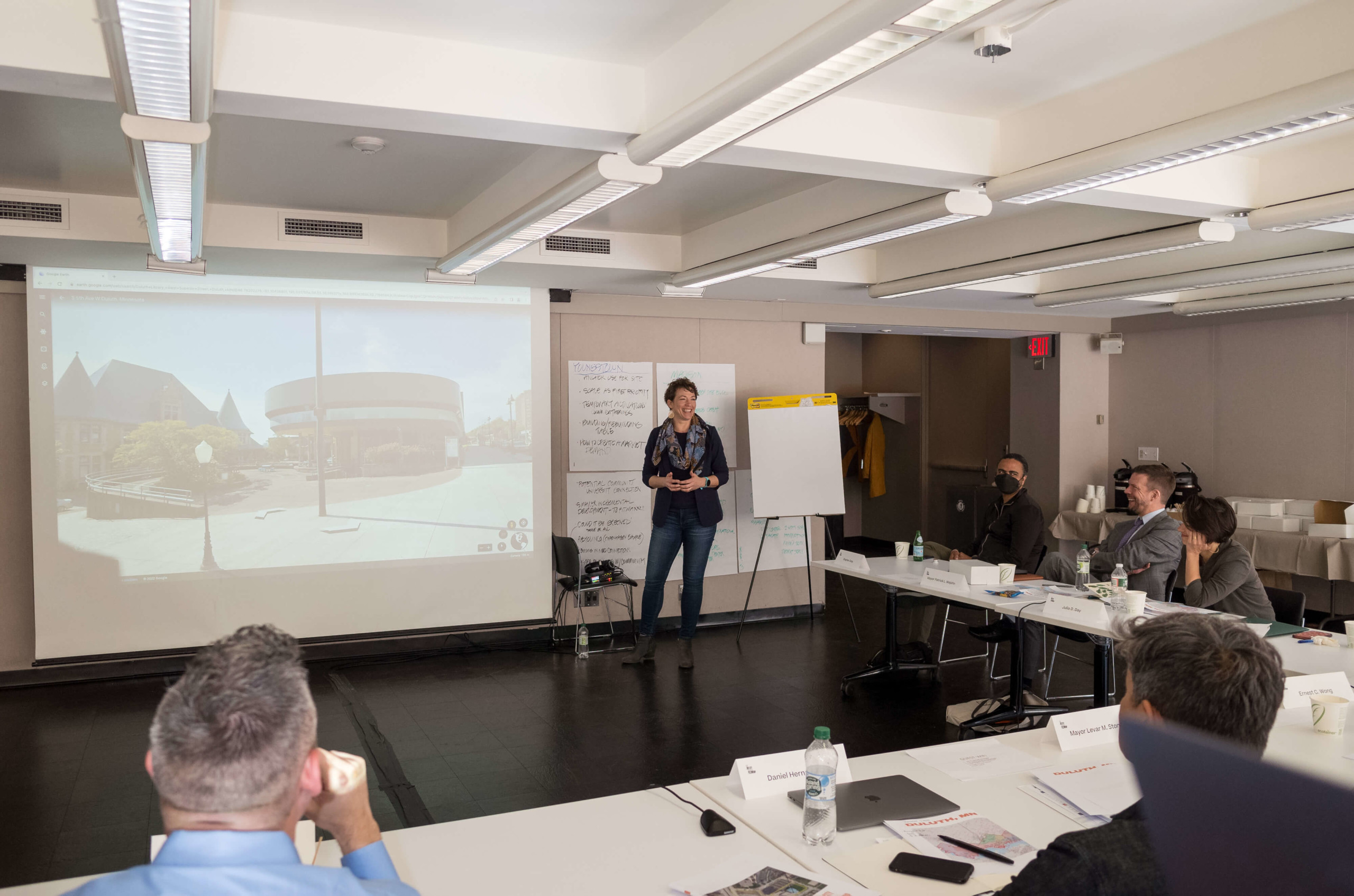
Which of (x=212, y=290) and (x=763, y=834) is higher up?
(x=212, y=290)

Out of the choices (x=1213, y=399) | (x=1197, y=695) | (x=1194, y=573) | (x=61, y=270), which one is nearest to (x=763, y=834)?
(x=1197, y=695)

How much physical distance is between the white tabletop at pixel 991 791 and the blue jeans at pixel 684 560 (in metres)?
3.77

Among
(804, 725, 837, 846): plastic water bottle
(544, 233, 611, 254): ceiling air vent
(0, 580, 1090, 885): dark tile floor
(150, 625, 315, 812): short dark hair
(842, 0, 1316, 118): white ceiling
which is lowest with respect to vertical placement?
(0, 580, 1090, 885): dark tile floor

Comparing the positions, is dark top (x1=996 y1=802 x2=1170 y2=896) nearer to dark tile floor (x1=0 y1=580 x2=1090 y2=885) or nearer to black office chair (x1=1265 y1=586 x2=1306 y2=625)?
dark tile floor (x1=0 y1=580 x2=1090 y2=885)

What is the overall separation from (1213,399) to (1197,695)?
780 centimetres

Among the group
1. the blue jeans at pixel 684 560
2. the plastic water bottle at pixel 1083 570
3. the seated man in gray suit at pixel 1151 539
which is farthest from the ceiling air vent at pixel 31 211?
the seated man in gray suit at pixel 1151 539

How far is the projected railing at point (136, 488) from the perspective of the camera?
5.62m

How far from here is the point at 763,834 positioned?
1907 millimetres

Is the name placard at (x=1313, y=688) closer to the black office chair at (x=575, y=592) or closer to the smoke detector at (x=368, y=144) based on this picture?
the smoke detector at (x=368, y=144)

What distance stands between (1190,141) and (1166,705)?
7.09 ft

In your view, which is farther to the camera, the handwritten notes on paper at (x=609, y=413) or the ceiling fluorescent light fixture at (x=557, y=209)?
the handwritten notes on paper at (x=609, y=413)

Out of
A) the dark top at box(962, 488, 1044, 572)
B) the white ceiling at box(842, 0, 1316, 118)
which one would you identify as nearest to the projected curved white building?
the dark top at box(962, 488, 1044, 572)

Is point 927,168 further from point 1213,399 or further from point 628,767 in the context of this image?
point 1213,399

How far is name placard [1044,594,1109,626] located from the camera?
3930 mm
